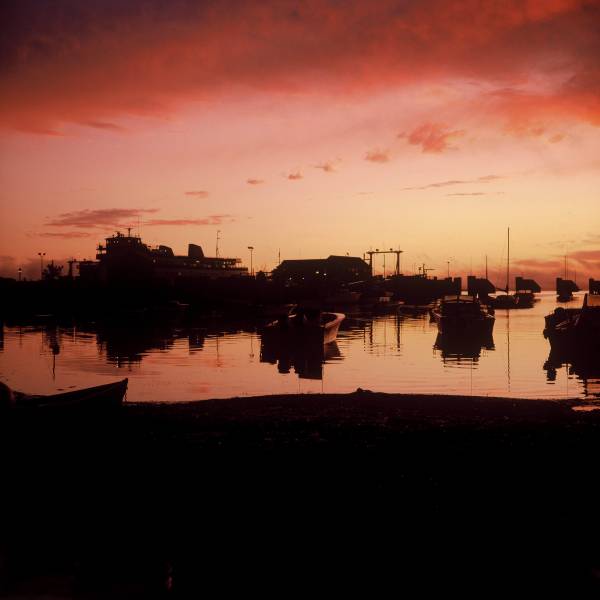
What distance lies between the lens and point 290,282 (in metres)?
168

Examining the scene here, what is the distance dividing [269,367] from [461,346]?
19117 mm

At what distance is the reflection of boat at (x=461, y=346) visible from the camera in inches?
1672

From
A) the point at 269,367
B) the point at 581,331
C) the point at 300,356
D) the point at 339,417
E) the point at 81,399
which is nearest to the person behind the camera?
Answer: the point at 81,399

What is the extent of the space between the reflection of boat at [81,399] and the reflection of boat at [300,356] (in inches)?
717

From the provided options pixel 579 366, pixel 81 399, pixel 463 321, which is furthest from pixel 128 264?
pixel 81 399

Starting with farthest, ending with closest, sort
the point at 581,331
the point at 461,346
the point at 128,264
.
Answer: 1. the point at 128,264
2. the point at 461,346
3. the point at 581,331

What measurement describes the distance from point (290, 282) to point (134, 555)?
159610 mm

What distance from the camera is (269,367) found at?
35969mm

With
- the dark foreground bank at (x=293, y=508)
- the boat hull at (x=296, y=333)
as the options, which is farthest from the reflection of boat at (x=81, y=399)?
the boat hull at (x=296, y=333)

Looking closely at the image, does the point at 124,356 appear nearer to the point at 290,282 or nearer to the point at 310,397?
the point at 310,397

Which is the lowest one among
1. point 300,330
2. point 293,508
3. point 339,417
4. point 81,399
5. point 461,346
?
point 461,346

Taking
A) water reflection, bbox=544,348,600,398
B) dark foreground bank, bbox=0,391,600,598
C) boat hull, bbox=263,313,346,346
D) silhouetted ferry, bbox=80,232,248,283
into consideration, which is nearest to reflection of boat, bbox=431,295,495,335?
water reflection, bbox=544,348,600,398

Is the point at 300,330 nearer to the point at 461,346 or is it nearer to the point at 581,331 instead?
the point at 461,346

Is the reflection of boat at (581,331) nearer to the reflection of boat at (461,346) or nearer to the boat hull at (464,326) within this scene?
the reflection of boat at (461,346)
